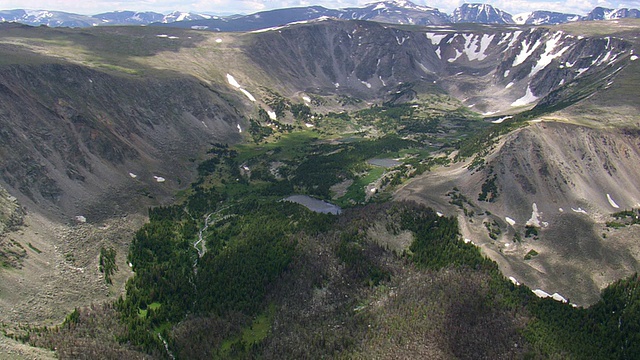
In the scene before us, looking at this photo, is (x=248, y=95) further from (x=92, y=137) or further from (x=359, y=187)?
(x=92, y=137)

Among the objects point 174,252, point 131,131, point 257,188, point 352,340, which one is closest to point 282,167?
point 257,188

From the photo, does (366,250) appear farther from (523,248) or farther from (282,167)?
(282,167)

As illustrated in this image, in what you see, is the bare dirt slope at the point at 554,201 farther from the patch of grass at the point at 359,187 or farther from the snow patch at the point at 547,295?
the patch of grass at the point at 359,187

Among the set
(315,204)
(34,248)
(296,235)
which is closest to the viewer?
(34,248)

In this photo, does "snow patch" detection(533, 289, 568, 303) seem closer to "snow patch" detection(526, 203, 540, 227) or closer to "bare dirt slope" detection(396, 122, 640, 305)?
"bare dirt slope" detection(396, 122, 640, 305)

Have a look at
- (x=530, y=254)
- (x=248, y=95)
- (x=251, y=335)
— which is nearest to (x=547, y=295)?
(x=530, y=254)

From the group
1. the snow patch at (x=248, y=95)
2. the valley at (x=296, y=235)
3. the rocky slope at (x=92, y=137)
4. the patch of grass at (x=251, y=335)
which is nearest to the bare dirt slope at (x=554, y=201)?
the valley at (x=296, y=235)
